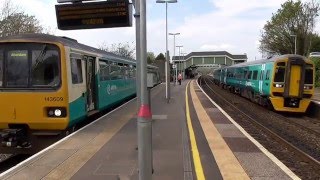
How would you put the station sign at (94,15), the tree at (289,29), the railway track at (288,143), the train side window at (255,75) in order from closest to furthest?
the railway track at (288,143), the station sign at (94,15), the train side window at (255,75), the tree at (289,29)

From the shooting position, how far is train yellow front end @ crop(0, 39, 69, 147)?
35.8ft

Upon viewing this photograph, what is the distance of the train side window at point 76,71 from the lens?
11.9 metres

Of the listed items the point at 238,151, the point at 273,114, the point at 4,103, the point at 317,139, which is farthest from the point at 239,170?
the point at 273,114

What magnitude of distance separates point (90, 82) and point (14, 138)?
4426mm

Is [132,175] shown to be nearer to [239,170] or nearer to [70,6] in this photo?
[239,170]

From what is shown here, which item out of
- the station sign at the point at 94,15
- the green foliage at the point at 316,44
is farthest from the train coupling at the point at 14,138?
the green foliage at the point at 316,44

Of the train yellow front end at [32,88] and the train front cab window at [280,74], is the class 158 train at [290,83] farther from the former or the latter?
the train yellow front end at [32,88]

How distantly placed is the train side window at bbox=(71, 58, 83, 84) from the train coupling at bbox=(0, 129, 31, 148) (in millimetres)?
1908

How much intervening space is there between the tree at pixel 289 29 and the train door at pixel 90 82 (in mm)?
56025

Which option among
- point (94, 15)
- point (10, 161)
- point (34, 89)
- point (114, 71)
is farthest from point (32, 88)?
point (114, 71)

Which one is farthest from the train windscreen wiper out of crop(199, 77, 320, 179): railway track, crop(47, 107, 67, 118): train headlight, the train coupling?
crop(199, 77, 320, 179): railway track

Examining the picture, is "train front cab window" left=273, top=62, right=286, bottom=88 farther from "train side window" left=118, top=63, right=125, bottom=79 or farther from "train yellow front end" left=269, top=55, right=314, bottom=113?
"train side window" left=118, top=63, right=125, bottom=79

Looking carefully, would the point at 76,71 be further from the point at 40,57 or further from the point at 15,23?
the point at 15,23

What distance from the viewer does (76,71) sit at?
12.3m
